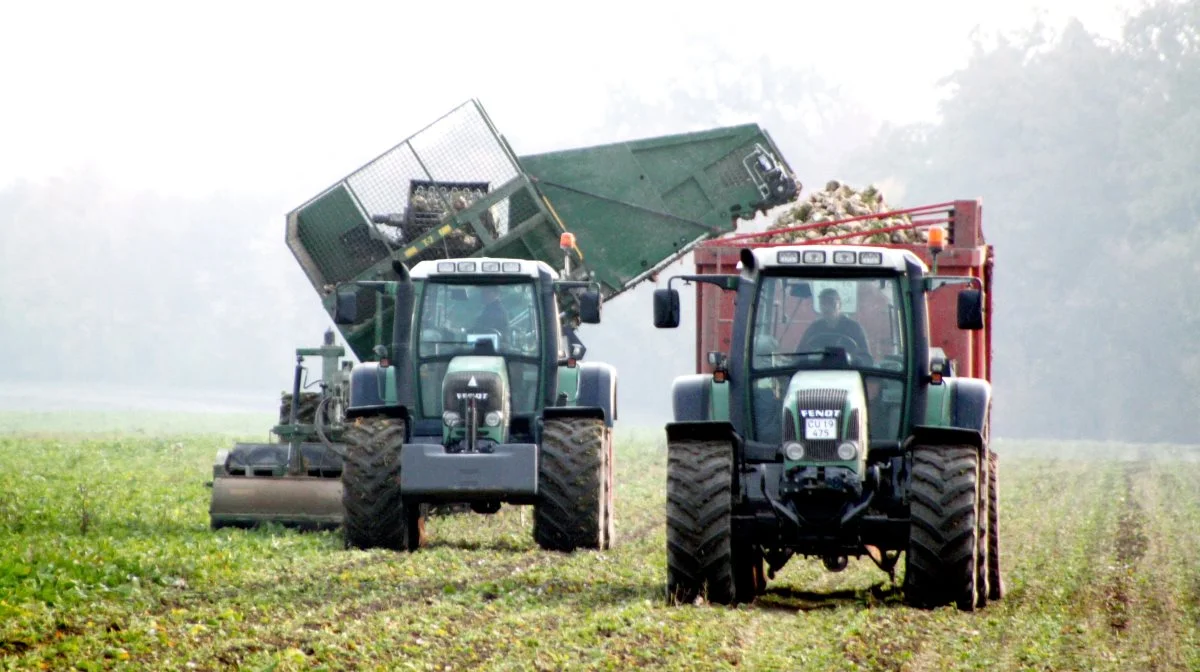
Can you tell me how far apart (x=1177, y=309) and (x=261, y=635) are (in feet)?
174

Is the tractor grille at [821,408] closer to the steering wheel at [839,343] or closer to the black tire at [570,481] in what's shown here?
the steering wheel at [839,343]

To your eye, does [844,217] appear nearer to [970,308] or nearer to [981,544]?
[970,308]

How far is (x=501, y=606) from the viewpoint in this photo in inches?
464

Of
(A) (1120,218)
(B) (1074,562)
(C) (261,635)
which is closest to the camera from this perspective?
(C) (261,635)

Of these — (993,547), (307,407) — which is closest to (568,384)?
(307,407)

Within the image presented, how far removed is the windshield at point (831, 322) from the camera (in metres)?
12.6

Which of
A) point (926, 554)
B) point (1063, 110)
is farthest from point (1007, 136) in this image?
point (926, 554)

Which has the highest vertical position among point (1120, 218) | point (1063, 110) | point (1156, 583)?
point (1063, 110)

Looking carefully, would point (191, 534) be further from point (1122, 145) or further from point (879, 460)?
point (1122, 145)

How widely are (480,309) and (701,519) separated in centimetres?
530

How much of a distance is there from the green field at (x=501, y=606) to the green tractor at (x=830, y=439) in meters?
0.36

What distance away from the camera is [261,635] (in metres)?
10.1

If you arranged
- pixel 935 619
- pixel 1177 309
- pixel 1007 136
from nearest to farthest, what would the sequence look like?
pixel 935 619 < pixel 1177 309 < pixel 1007 136

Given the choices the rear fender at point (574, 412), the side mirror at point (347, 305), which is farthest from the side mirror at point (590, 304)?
the side mirror at point (347, 305)
